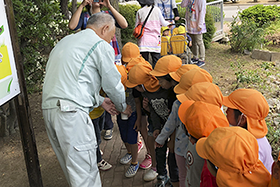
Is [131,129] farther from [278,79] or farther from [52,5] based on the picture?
[278,79]

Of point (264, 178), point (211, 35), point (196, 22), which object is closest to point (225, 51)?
point (211, 35)

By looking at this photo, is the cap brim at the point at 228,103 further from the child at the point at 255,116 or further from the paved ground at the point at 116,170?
the paved ground at the point at 116,170

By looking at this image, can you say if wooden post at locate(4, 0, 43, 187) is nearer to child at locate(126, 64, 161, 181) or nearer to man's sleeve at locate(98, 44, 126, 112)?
man's sleeve at locate(98, 44, 126, 112)

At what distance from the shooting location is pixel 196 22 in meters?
6.89

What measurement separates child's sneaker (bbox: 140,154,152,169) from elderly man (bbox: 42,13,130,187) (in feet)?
3.93

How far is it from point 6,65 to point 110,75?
3.09 ft

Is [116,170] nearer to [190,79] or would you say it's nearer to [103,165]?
[103,165]

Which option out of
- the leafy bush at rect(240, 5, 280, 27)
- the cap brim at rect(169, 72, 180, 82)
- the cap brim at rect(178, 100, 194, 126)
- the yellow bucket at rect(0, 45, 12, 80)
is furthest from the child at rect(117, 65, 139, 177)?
the leafy bush at rect(240, 5, 280, 27)

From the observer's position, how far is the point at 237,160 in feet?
4.94

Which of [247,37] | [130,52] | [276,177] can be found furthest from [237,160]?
[247,37]

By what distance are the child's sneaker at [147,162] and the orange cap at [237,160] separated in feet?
6.61

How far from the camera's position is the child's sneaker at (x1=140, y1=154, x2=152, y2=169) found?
3508 mm

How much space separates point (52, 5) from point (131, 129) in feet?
8.63

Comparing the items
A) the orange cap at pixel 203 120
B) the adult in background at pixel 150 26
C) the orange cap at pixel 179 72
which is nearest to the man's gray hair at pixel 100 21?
the orange cap at pixel 179 72
